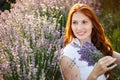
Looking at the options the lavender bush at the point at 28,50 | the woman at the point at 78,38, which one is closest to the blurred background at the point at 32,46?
the lavender bush at the point at 28,50

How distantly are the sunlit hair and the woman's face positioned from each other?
33 millimetres

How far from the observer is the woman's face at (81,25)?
342 cm

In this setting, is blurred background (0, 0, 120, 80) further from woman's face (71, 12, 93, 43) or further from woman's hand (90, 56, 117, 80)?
woman's face (71, 12, 93, 43)

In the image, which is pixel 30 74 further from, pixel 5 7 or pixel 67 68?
pixel 5 7

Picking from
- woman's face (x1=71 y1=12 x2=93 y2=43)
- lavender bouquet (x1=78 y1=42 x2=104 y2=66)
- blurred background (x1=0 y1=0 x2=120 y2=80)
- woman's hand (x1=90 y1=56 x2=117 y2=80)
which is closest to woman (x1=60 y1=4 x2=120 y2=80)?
woman's face (x1=71 y1=12 x2=93 y2=43)

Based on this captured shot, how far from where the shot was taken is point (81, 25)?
3418 mm

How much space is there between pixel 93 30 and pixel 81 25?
0.22 metres

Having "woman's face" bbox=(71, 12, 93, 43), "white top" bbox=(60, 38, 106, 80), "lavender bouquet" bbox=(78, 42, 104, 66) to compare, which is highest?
"woman's face" bbox=(71, 12, 93, 43)

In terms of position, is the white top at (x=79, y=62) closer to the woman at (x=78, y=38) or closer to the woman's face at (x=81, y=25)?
the woman at (x=78, y=38)

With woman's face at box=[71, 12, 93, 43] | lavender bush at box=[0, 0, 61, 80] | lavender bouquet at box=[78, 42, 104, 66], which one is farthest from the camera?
woman's face at box=[71, 12, 93, 43]

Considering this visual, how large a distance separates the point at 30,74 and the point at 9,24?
1.16m

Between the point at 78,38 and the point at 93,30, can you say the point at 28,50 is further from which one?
the point at 93,30

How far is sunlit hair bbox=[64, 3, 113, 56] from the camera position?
3.47 meters

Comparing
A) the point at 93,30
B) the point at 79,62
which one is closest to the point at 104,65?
the point at 79,62
